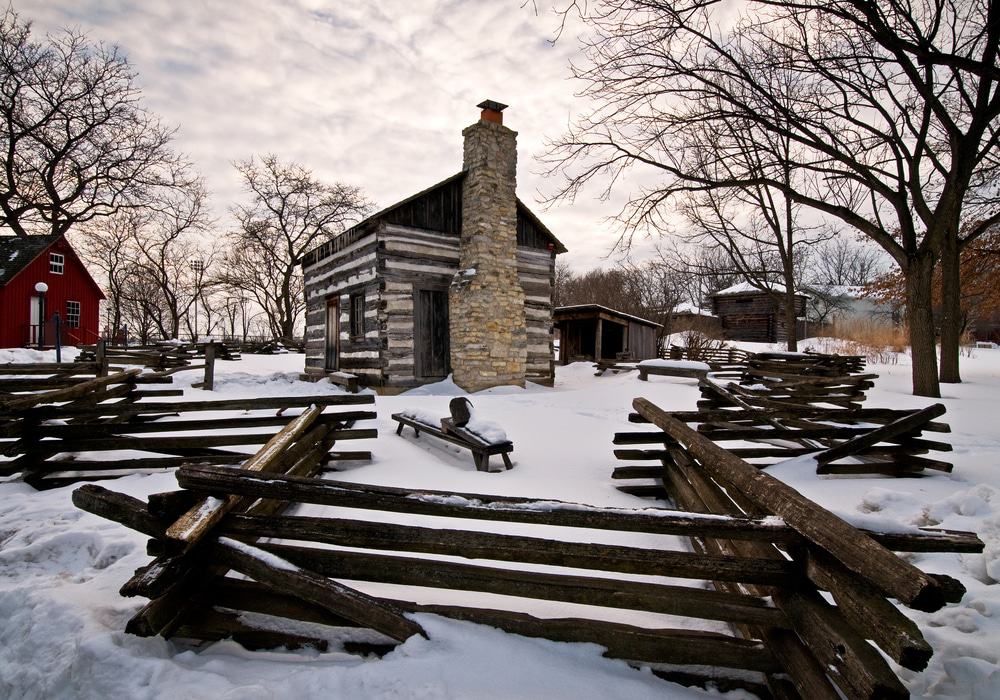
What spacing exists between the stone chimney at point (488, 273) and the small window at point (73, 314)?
78.5 feet

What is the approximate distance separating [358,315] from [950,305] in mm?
15803

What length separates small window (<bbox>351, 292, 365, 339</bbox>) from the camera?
12834 millimetres

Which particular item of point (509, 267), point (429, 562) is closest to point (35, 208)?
point (509, 267)

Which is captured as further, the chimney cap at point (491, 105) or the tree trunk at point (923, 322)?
the chimney cap at point (491, 105)

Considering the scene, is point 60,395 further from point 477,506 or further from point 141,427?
point 477,506

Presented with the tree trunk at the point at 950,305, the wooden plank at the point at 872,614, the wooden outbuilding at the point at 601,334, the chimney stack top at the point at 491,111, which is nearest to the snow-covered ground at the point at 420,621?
the wooden plank at the point at 872,614

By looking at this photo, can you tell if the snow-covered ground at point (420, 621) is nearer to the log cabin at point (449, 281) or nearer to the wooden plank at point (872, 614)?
the wooden plank at point (872, 614)

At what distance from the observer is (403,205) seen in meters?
12.0

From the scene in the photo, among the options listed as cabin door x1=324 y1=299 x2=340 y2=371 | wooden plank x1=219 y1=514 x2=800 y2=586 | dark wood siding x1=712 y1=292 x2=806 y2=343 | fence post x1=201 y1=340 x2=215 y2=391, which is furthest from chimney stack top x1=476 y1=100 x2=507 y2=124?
dark wood siding x1=712 y1=292 x2=806 y2=343

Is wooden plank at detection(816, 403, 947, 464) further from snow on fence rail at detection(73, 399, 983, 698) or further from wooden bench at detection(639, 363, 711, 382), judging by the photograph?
wooden bench at detection(639, 363, 711, 382)

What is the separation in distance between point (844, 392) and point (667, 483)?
6106 millimetres

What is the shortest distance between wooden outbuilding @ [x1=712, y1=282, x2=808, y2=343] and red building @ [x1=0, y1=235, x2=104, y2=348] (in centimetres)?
4139

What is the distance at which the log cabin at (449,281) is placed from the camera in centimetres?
1184

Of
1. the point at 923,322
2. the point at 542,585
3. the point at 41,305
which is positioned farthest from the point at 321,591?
the point at 41,305
